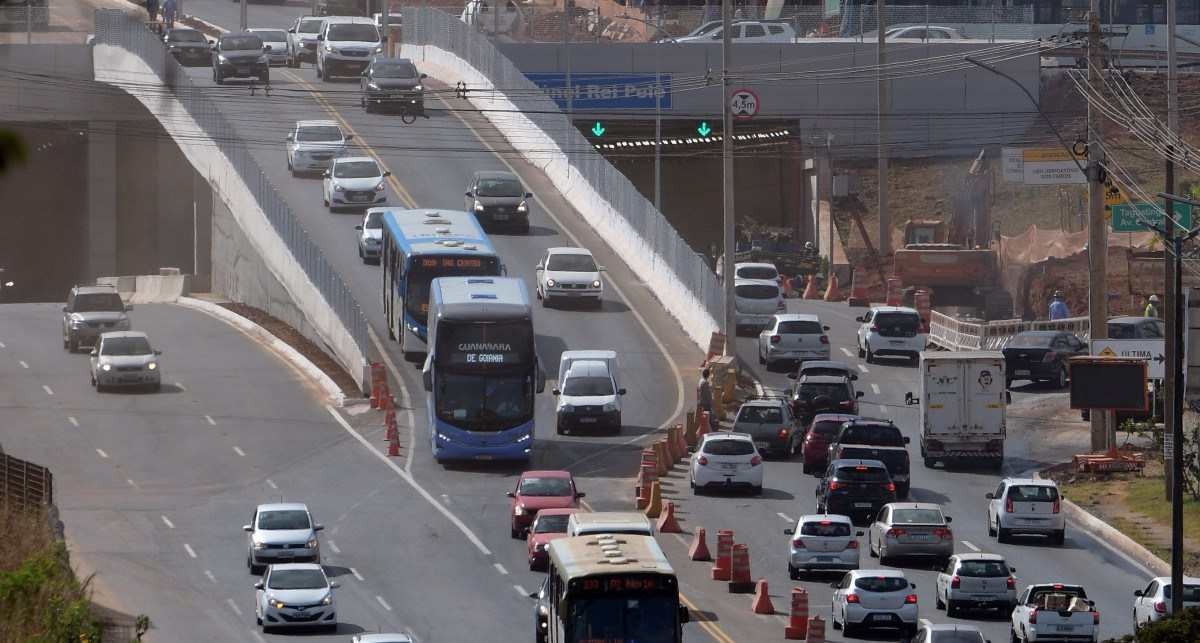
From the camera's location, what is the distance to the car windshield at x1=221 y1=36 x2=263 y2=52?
7912cm

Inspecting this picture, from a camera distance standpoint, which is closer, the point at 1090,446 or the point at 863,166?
the point at 1090,446

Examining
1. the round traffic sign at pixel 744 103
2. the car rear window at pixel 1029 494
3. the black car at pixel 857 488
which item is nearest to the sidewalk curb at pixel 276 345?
the black car at pixel 857 488

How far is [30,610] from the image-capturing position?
938 inches

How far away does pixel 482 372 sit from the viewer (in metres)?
41.1

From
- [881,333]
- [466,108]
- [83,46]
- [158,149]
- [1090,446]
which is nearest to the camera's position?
[1090,446]

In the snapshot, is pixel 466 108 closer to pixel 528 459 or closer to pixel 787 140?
pixel 787 140

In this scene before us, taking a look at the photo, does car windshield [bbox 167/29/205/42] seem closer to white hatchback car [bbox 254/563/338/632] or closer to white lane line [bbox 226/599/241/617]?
white lane line [bbox 226/599/241/617]

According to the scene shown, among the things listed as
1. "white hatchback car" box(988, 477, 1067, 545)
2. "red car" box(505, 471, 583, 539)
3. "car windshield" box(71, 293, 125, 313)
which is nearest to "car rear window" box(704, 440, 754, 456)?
"red car" box(505, 471, 583, 539)

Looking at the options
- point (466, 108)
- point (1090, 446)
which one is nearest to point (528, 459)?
point (1090, 446)

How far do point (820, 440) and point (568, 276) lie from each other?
16708 mm

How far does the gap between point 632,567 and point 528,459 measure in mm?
21712

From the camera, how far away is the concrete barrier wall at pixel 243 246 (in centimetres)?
5553

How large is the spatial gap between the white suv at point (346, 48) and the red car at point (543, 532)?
175 ft

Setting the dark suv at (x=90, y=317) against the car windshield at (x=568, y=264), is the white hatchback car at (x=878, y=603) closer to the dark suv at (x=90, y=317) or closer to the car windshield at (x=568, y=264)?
the car windshield at (x=568, y=264)
